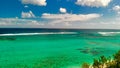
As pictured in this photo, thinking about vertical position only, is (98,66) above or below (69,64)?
above

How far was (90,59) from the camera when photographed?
65.3 ft

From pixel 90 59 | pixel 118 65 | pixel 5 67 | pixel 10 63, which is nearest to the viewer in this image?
pixel 118 65

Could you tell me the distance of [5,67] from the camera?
15.8 m

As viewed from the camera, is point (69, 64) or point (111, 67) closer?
point (111, 67)

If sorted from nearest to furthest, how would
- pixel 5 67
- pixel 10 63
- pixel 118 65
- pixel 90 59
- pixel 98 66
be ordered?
pixel 118 65 < pixel 98 66 < pixel 5 67 < pixel 10 63 < pixel 90 59

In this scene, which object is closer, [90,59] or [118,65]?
[118,65]

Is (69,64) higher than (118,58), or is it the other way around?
(118,58)

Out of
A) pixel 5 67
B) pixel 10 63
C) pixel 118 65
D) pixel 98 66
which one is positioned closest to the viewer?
pixel 118 65

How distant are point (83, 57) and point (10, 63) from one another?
24.0 feet

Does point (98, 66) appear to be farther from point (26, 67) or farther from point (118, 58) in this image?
point (26, 67)

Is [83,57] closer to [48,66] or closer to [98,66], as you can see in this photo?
[48,66]

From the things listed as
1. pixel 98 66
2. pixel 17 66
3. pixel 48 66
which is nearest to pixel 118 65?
pixel 98 66

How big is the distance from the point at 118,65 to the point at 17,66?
30.7 feet

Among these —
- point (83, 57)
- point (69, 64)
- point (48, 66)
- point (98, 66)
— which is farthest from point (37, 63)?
point (98, 66)
